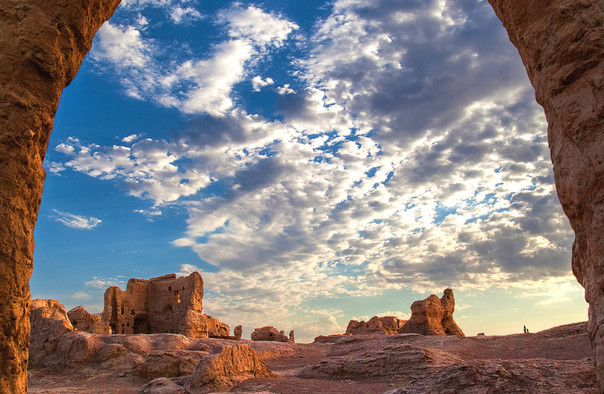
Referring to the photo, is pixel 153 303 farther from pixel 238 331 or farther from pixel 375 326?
pixel 375 326

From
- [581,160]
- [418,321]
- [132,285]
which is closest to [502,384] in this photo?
[581,160]

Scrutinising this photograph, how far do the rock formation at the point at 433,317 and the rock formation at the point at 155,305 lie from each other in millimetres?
12964

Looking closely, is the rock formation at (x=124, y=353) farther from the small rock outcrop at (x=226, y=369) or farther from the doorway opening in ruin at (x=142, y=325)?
the doorway opening in ruin at (x=142, y=325)

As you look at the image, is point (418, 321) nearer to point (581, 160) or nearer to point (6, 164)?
point (581, 160)

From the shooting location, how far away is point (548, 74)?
464 centimetres

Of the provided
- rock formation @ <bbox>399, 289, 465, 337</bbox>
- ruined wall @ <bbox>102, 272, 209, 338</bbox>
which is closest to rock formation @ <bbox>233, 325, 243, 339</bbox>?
ruined wall @ <bbox>102, 272, 209, 338</bbox>

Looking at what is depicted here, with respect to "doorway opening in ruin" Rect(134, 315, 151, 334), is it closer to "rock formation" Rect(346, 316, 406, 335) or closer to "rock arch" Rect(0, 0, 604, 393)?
"rock formation" Rect(346, 316, 406, 335)

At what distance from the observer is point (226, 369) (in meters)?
10.1

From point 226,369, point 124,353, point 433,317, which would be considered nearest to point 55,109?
point 226,369

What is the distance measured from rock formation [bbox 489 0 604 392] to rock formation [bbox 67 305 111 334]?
83.4 ft

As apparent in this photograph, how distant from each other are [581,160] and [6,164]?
236 inches

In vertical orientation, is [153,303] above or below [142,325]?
above

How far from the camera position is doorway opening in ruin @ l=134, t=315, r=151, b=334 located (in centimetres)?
2852

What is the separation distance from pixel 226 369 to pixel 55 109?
7477mm
